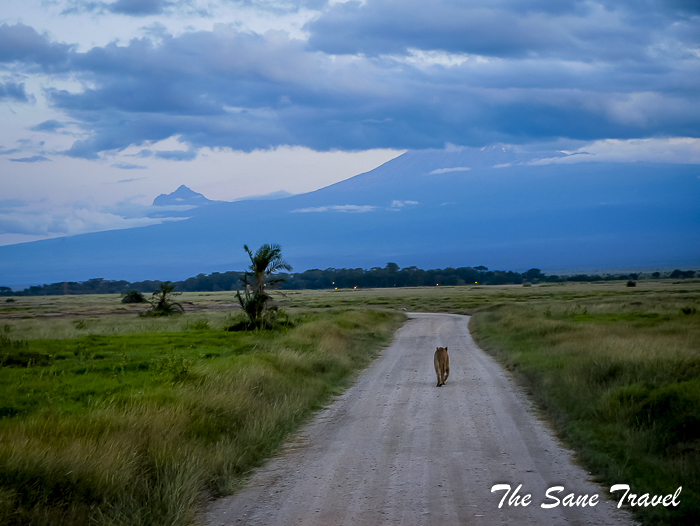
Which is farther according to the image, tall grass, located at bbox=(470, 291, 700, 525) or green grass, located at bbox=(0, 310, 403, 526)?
tall grass, located at bbox=(470, 291, 700, 525)

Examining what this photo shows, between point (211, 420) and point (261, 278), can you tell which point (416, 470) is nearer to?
point (211, 420)

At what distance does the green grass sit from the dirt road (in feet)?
1.70

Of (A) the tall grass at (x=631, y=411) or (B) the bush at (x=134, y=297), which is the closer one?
(A) the tall grass at (x=631, y=411)

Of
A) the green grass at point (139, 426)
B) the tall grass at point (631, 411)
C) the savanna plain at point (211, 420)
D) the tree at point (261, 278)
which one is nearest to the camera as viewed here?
the green grass at point (139, 426)

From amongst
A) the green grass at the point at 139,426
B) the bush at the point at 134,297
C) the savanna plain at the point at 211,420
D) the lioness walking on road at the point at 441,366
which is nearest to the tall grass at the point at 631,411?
the savanna plain at the point at 211,420

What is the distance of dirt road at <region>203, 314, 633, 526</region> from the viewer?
20.2 feet

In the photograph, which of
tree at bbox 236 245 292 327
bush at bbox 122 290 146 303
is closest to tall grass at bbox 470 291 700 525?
tree at bbox 236 245 292 327

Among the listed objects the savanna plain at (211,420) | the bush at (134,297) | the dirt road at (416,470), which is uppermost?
the bush at (134,297)

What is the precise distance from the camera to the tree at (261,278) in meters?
27.1

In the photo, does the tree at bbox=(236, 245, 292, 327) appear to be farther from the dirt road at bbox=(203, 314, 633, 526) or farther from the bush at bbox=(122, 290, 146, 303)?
the bush at bbox=(122, 290, 146, 303)

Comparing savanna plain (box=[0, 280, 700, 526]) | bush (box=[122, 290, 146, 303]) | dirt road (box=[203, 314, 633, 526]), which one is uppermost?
bush (box=[122, 290, 146, 303])

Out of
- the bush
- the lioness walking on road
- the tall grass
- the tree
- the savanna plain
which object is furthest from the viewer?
the bush

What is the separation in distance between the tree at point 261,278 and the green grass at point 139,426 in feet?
29.3

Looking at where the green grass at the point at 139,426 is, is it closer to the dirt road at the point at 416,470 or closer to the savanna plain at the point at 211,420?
the savanna plain at the point at 211,420
